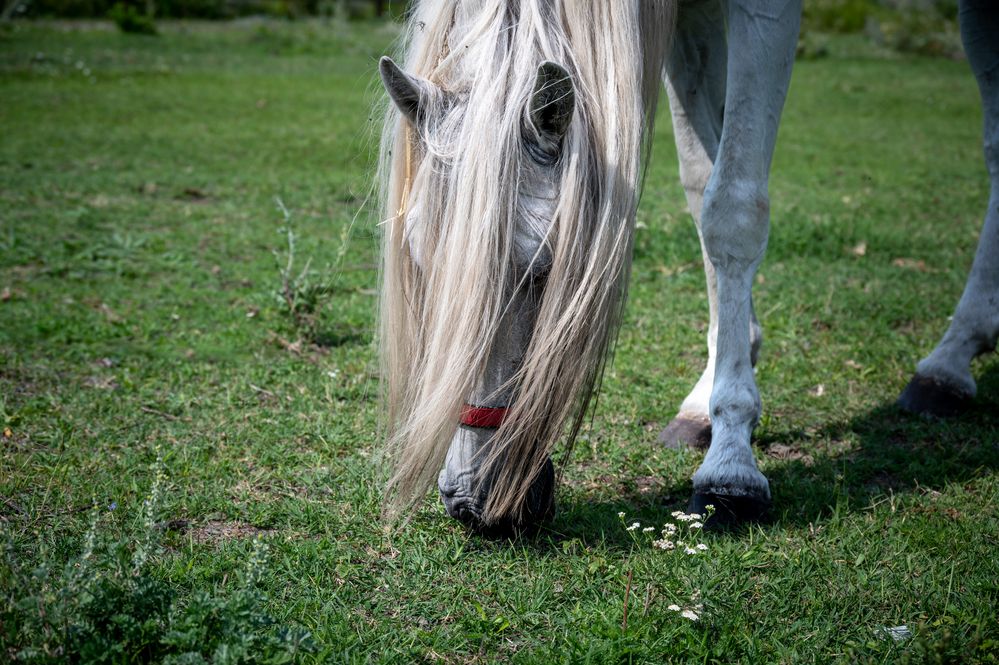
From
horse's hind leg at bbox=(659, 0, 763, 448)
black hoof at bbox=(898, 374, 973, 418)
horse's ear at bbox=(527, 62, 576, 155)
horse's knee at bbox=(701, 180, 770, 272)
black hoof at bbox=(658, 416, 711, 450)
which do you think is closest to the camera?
horse's ear at bbox=(527, 62, 576, 155)

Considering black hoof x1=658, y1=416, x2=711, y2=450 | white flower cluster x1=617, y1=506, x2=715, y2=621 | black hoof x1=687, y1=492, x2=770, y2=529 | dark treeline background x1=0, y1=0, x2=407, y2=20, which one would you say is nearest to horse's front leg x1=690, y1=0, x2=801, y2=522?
black hoof x1=687, y1=492, x2=770, y2=529

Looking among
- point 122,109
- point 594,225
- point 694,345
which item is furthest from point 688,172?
point 122,109

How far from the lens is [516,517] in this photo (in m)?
2.21

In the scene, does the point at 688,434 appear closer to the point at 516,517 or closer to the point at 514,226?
A: the point at 516,517

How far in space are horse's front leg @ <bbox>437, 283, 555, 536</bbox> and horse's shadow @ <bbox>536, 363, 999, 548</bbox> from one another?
370mm

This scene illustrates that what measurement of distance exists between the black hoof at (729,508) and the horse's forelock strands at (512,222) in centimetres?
57

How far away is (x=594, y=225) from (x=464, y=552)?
0.93 meters

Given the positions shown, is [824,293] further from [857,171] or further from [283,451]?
[857,171]

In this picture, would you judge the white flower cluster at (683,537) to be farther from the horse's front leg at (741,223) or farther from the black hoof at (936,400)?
the black hoof at (936,400)

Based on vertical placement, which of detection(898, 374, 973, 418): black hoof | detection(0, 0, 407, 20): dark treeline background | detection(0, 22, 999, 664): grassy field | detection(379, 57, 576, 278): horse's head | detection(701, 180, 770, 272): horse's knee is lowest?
detection(0, 22, 999, 664): grassy field

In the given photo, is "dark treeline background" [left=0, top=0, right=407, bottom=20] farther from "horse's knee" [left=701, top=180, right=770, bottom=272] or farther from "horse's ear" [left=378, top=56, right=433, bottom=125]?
"horse's ear" [left=378, top=56, right=433, bottom=125]

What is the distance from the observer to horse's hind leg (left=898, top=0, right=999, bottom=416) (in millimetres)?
3312

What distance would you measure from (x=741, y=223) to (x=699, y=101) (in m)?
0.85

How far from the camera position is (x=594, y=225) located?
204 cm
